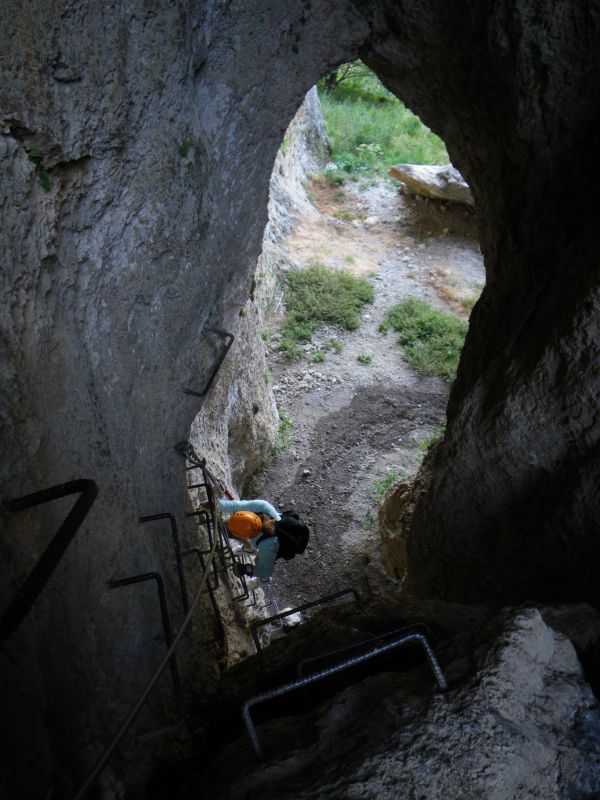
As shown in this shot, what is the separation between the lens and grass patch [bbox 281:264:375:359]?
11.6 meters

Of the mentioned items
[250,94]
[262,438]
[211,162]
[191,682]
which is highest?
[250,94]

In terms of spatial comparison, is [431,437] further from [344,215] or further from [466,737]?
[466,737]

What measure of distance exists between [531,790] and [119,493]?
2.85 meters

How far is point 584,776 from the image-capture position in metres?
2.40

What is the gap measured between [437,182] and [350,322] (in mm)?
4871

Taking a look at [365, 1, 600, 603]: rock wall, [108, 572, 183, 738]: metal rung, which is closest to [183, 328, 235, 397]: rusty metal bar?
[108, 572, 183, 738]: metal rung

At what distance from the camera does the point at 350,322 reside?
469 inches

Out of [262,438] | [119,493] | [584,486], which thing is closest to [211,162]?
[119,493]

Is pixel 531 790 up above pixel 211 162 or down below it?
below

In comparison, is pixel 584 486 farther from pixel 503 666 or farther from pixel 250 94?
pixel 250 94

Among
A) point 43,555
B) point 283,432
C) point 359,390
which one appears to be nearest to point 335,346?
point 359,390

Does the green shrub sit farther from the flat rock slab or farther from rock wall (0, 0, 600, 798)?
the flat rock slab

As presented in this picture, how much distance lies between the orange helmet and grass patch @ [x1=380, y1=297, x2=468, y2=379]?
20.8 feet

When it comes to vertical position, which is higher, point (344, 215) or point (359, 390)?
point (344, 215)
